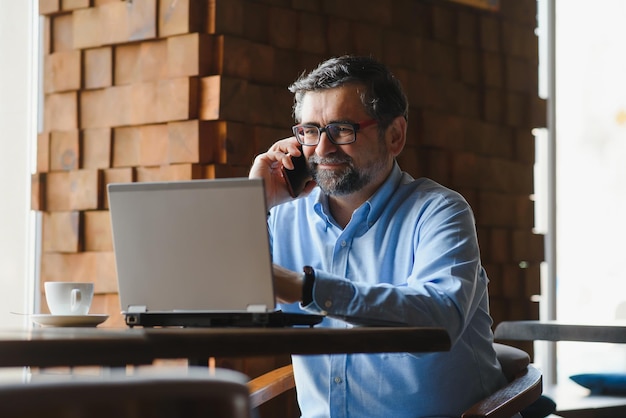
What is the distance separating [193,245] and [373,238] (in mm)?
645

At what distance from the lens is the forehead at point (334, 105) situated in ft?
7.60

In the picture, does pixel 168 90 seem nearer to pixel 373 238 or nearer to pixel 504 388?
pixel 373 238

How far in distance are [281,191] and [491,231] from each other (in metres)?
1.99

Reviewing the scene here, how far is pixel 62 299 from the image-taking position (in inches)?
80.6

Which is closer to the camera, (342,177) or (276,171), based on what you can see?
(342,177)

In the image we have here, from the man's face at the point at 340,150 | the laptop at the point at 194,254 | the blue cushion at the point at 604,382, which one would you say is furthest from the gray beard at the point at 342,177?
the blue cushion at the point at 604,382

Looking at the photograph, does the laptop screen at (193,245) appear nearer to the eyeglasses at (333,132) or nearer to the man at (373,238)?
the man at (373,238)

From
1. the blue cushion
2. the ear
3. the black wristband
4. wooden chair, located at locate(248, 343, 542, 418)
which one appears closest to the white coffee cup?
wooden chair, located at locate(248, 343, 542, 418)

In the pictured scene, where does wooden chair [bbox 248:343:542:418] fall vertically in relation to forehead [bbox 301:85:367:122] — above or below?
below

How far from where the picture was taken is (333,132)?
7.58 ft

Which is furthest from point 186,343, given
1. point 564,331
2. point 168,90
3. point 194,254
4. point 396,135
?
point 168,90

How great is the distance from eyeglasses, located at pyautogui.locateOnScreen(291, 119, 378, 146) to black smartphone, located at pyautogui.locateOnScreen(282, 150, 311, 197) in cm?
9

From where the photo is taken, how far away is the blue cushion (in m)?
3.06

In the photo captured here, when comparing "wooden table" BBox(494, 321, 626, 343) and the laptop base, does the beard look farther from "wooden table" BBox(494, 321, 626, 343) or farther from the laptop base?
"wooden table" BBox(494, 321, 626, 343)
